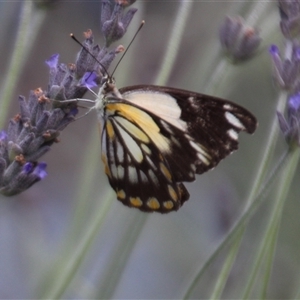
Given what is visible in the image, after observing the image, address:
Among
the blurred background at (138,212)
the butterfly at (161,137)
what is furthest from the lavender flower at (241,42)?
the butterfly at (161,137)

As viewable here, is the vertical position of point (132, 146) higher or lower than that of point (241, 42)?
lower

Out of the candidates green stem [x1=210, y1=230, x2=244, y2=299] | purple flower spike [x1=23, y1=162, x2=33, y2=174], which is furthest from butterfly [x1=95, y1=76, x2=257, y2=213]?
purple flower spike [x1=23, y1=162, x2=33, y2=174]

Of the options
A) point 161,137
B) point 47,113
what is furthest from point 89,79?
point 161,137

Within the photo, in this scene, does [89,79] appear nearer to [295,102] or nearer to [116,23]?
[116,23]

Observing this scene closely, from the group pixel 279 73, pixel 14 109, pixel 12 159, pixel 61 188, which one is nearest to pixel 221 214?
pixel 279 73

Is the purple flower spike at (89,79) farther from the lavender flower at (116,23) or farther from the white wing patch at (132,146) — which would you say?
the white wing patch at (132,146)

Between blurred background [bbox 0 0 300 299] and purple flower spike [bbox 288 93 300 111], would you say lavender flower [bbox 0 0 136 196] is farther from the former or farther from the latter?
purple flower spike [bbox 288 93 300 111]

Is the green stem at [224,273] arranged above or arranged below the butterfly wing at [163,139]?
below

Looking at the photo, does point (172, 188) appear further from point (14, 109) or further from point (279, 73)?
point (14, 109)
